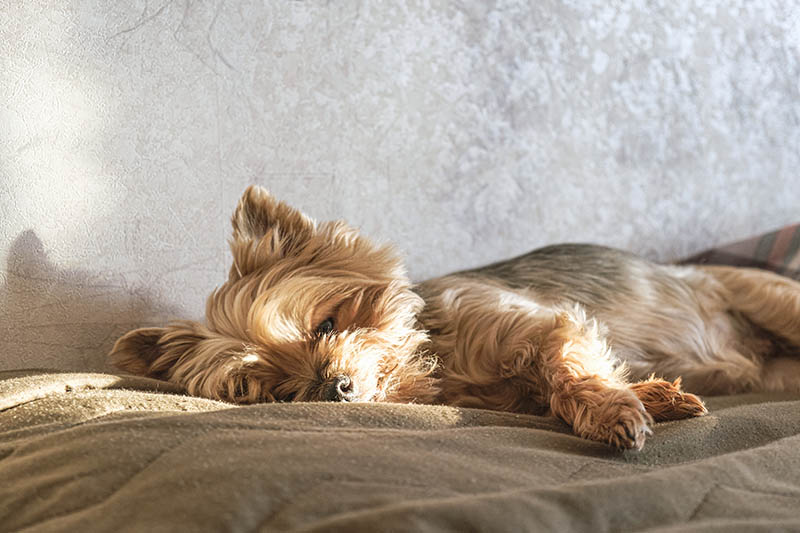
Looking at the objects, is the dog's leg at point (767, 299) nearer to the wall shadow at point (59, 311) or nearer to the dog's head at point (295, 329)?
the dog's head at point (295, 329)

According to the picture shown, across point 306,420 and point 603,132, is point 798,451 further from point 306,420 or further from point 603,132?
point 603,132

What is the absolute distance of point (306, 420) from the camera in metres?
1.43

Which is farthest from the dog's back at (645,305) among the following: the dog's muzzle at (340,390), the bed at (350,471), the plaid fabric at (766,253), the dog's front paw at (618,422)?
the bed at (350,471)

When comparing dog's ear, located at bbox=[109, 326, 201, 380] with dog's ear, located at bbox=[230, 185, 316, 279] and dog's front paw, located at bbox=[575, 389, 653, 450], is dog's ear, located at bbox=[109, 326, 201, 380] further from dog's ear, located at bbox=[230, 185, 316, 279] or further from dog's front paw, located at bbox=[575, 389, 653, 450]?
dog's front paw, located at bbox=[575, 389, 653, 450]

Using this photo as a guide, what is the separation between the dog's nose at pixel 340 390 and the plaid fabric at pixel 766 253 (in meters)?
2.18

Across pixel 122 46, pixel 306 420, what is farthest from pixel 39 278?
pixel 306 420

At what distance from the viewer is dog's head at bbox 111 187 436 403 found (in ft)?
6.40

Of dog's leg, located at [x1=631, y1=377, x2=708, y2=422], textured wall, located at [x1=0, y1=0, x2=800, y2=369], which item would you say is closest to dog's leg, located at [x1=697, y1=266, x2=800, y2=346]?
textured wall, located at [x1=0, y1=0, x2=800, y2=369]

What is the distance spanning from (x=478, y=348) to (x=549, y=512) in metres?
1.18

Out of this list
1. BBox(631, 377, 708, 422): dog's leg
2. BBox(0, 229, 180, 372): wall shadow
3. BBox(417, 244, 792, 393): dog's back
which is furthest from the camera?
BBox(417, 244, 792, 393): dog's back

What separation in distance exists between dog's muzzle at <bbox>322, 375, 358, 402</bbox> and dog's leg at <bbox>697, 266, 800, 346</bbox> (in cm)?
178

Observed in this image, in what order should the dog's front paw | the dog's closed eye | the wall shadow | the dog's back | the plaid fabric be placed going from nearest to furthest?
1. the dog's front paw
2. the dog's closed eye
3. the wall shadow
4. the dog's back
5. the plaid fabric

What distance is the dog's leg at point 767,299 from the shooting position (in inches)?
109

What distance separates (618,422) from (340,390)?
2.25 ft
